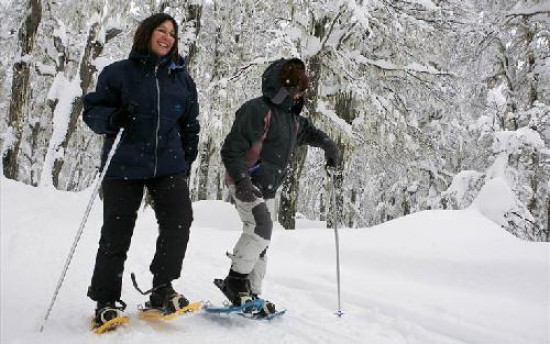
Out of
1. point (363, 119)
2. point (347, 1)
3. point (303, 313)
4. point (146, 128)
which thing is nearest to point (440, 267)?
point (303, 313)

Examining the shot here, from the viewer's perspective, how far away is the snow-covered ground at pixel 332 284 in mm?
3432

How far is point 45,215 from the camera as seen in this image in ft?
27.2

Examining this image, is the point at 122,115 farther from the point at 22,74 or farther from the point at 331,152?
the point at 22,74

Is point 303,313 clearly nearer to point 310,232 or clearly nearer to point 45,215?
point 310,232

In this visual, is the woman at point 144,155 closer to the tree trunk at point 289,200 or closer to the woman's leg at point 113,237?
the woman's leg at point 113,237

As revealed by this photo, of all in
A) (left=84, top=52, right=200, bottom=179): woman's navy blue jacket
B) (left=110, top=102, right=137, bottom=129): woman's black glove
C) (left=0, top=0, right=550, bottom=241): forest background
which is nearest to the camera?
(left=110, top=102, right=137, bottom=129): woman's black glove

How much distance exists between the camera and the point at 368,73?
38.6 feet

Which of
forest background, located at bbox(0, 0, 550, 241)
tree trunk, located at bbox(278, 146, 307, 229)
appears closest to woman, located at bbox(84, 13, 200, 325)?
forest background, located at bbox(0, 0, 550, 241)

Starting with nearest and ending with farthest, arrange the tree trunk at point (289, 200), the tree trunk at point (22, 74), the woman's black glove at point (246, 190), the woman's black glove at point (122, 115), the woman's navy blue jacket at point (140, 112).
Answer: the woman's black glove at point (122, 115)
the woman's navy blue jacket at point (140, 112)
the woman's black glove at point (246, 190)
the tree trunk at point (289, 200)
the tree trunk at point (22, 74)

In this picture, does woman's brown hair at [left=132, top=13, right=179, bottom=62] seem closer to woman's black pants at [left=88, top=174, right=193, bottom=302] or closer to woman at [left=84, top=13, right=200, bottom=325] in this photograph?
woman at [left=84, top=13, right=200, bottom=325]

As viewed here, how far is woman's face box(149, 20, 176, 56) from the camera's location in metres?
3.48

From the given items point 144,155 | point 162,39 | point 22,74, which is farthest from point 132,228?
point 22,74

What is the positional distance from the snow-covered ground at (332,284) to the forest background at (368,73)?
2175 millimetres

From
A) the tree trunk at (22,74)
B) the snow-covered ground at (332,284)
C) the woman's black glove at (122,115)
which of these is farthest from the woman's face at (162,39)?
the tree trunk at (22,74)
